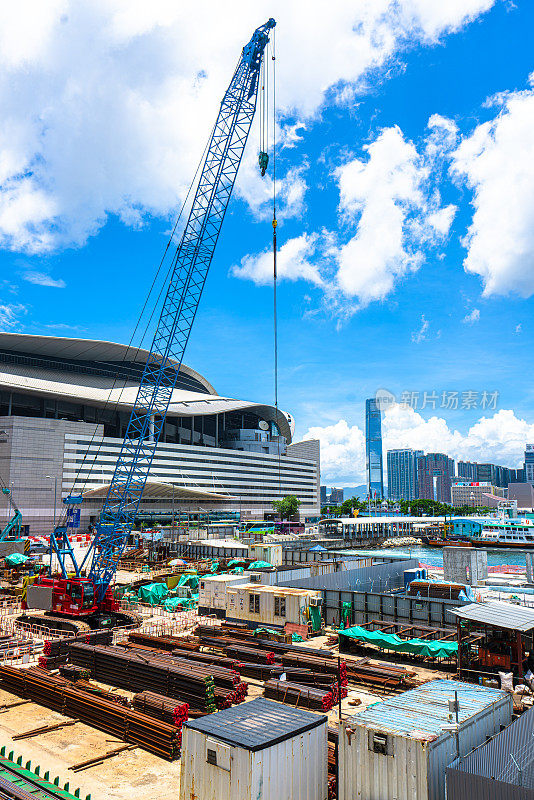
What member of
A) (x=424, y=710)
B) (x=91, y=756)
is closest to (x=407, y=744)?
(x=424, y=710)

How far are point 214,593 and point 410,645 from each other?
18.0 m

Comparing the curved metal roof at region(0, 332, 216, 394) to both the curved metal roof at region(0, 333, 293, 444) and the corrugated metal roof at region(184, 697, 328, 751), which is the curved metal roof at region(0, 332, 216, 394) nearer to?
the curved metal roof at region(0, 333, 293, 444)

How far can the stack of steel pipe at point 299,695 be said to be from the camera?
Result: 23688mm

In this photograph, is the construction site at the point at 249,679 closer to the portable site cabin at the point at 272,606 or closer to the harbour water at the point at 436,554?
the portable site cabin at the point at 272,606

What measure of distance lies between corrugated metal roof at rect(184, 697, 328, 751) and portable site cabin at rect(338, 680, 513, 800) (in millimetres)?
1192

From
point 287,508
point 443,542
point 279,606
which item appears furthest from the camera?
point 287,508

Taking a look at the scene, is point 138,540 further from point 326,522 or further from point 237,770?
point 237,770

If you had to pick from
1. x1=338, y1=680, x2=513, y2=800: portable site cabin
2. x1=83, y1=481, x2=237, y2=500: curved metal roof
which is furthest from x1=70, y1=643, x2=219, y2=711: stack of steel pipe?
x1=83, y1=481, x2=237, y2=500: curved metal roof

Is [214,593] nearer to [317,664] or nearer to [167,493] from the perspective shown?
[317,664]

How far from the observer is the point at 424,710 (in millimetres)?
15914

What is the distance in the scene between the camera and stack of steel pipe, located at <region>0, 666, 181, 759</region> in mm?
20781

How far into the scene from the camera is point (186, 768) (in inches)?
582

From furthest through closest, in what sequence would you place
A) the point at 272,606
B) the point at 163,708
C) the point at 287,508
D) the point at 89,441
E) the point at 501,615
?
1. the point at 287,508
2. the point at 89,441
3. the point at 272,606
4. the point at 501,615
5. the point at 163,708

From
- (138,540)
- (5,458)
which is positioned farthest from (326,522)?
(5,458)
